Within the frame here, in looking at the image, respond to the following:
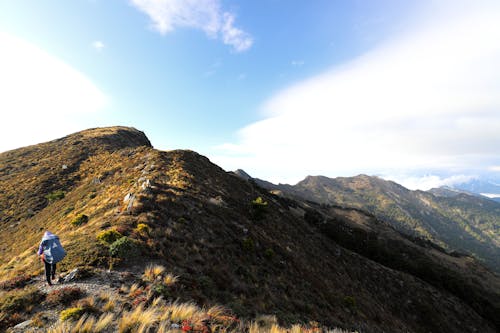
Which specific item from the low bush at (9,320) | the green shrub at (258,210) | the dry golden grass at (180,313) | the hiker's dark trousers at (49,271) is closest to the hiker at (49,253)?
the hiker's dark trousers at (49,271)

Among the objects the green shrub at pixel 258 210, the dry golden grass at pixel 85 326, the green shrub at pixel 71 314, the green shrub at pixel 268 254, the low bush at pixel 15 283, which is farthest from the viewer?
the green shrub at pixel 258 210

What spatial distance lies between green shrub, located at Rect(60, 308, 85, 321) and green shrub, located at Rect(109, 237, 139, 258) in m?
5.45

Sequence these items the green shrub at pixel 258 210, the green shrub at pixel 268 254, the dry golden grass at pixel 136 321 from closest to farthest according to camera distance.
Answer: the dry golden grass at pixel 136 321 < the green shrub at pixel 268 254 < the green shrub at pixel 258 210

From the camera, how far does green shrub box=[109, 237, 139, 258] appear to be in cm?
1455

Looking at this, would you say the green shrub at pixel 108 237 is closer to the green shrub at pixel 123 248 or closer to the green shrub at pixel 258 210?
the green shrub at pixel 123 248

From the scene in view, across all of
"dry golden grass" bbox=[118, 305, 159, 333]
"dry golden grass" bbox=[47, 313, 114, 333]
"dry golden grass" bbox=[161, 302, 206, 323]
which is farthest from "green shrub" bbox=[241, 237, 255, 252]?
"dry golden grass" bbox=[47, 313, 114, 333]

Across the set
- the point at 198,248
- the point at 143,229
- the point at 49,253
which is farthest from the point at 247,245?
the point at 49,253

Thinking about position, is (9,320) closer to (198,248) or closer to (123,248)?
(123,248)

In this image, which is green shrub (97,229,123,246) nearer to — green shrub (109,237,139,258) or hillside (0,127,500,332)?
hillside (0,127,500,332)

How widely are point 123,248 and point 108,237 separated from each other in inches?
69.6

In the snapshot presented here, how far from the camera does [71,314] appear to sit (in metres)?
8.89

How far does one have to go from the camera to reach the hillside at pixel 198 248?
14.7m

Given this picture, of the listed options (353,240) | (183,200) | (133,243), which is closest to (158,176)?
(183,200)

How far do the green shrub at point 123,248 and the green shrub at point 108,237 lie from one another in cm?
77
